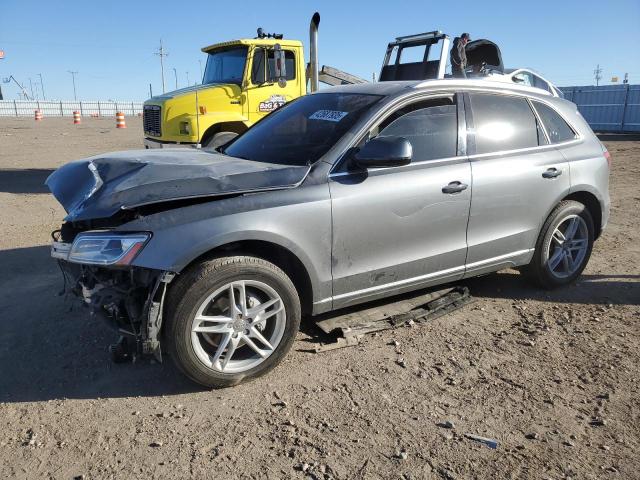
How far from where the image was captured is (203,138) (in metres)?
9.51

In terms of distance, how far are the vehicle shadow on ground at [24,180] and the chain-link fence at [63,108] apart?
3809cm

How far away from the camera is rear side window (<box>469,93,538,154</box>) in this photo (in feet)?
13.5

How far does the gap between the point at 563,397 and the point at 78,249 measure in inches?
117

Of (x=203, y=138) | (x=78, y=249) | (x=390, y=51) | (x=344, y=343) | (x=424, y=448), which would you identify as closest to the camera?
(x=424, y=448)

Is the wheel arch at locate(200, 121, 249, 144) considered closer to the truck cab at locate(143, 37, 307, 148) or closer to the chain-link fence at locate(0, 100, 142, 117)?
the truck cab at locate(143, 37, 307, 148)

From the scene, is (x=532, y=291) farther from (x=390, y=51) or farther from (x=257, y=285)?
(x=390, y=51)

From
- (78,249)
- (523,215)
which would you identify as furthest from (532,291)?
(78,249)

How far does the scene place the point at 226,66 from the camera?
1017cm

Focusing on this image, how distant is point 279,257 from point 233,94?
23.3ft

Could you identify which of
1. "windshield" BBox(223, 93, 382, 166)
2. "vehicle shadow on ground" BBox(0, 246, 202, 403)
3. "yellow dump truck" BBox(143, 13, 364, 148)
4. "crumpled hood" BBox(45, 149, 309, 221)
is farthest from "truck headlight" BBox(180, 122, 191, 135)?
"crumpled hood" BBox(45, 149, 309, 221)

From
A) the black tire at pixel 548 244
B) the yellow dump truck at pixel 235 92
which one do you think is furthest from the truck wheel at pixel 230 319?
the yellow dump truck at pixel 235 92

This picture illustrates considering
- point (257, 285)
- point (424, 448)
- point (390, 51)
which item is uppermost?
point (390, 51)

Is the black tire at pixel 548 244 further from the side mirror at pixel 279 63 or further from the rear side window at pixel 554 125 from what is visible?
the side mirror at pixel 279 63

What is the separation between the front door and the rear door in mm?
150
